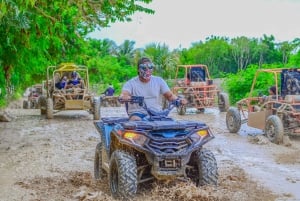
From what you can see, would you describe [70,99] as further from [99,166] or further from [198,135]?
[198,135]

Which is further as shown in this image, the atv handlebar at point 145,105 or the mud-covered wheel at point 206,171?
the atv handlebar at point 145,105

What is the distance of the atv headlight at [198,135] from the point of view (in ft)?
21.6

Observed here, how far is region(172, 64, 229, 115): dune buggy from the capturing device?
22.0 meters

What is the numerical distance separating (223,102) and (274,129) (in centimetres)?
990

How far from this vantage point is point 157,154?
6.29m

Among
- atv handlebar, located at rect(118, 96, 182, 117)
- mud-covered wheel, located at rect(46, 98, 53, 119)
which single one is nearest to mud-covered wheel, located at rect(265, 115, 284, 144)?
atv handlebar, located at rect(118, 96, 182, 117)

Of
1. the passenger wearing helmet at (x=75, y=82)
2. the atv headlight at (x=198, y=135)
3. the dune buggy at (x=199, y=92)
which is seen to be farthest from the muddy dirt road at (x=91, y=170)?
the dune buggy at (x=199, y=92)

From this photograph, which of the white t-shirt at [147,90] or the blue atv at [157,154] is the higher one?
the white t-shirt at [147,90]

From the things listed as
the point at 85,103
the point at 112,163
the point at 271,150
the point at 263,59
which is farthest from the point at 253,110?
the point at 263,59

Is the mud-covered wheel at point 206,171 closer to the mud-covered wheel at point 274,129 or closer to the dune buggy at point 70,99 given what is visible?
the mud-covered wheel at point 274,129

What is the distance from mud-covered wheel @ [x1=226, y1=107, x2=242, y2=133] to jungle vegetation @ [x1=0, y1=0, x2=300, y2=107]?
138 inches

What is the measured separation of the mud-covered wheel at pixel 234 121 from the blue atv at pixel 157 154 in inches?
315

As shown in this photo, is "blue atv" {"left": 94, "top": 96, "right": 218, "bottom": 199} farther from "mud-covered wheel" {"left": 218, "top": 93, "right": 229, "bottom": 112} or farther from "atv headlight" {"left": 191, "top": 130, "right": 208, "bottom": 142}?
"mud-covered wheel" {"left": 218, "top": 93, "right": 229, "bottom": 112}

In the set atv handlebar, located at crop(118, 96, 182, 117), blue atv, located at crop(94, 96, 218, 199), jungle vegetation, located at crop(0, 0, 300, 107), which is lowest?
blue atv, located at crop(94, 96, 218, 199)
